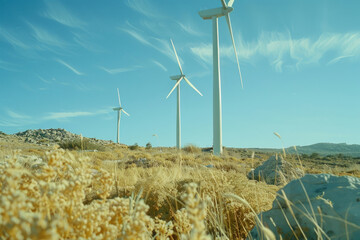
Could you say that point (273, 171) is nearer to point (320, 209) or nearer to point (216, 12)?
point (320, 209)

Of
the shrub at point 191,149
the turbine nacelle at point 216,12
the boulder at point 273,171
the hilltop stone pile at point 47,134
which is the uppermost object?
the turbine nacelle at point 216,12

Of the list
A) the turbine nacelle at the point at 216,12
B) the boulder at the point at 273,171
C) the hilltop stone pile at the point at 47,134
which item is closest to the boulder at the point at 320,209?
the boulder at the point at 273,171

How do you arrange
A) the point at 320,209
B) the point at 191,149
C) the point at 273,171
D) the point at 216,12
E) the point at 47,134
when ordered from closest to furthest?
the point at 320,209, the point at 273,171, the point at 216,12, the point at 191,149, the point at 47,134

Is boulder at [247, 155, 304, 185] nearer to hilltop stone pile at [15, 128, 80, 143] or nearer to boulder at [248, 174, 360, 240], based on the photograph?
boulder at [248, 174, 360, 240]

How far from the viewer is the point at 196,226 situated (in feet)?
3.15

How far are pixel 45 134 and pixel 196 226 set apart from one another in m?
64.5

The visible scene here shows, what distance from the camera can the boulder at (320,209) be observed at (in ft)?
8.63

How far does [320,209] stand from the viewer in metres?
2.75

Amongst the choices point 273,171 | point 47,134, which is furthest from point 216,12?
point 47,134

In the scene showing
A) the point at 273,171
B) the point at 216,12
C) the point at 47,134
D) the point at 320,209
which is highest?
the point at 216,12

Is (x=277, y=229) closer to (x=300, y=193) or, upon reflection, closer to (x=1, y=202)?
(x=300, y=193)

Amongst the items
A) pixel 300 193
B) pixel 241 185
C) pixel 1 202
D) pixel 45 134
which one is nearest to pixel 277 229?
pixel 300 193

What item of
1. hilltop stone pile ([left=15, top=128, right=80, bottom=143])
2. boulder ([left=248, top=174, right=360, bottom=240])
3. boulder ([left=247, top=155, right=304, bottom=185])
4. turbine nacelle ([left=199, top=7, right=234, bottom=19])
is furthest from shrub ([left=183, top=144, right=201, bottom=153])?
boulder ([left=248, top=174, right=360, bottom=240])

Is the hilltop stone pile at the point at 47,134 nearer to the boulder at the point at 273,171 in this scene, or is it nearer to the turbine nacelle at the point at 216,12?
the turbine nacelle at the point at 216,12
